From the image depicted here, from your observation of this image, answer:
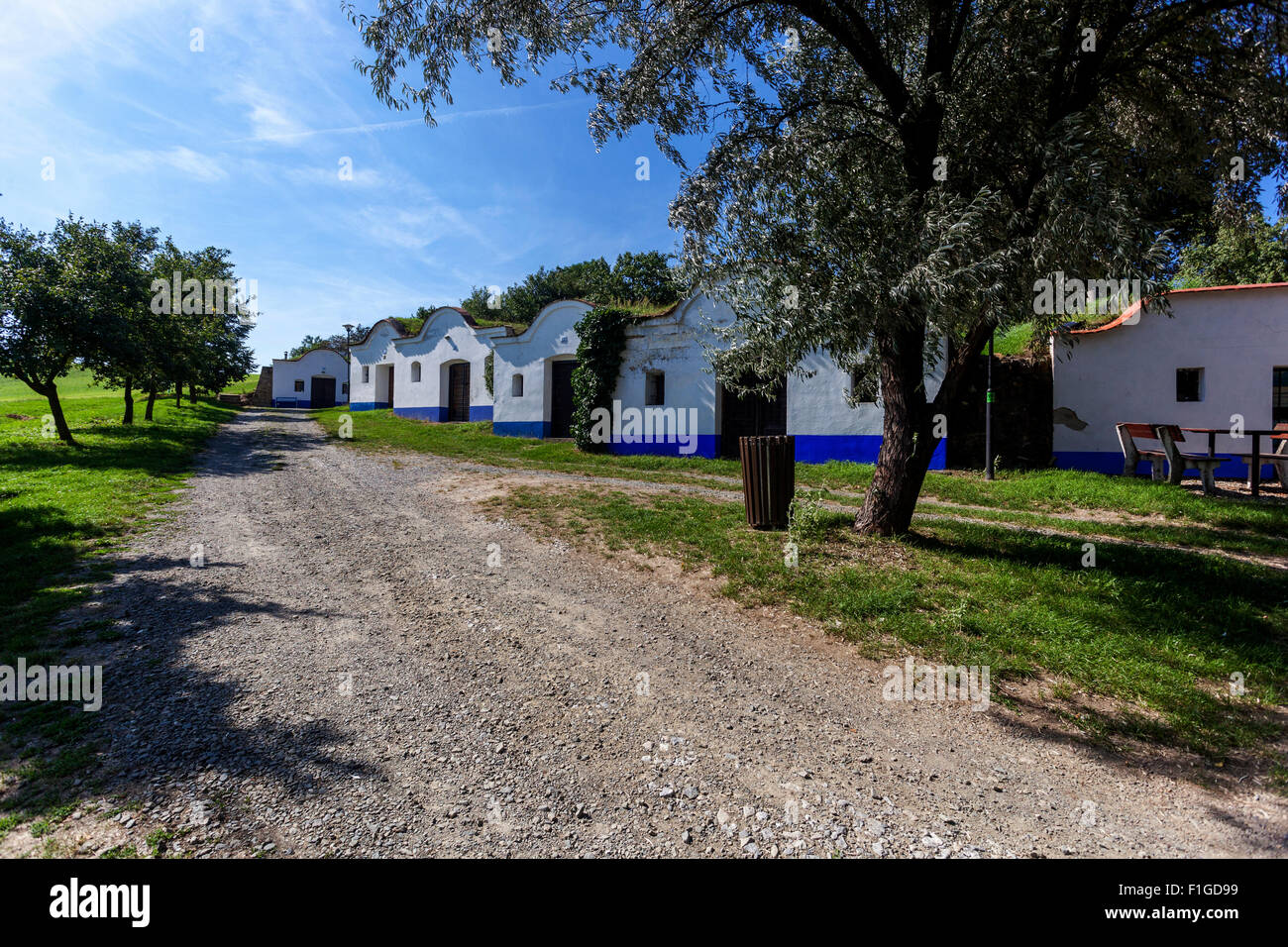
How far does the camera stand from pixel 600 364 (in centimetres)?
1833

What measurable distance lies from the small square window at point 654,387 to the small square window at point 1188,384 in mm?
13126

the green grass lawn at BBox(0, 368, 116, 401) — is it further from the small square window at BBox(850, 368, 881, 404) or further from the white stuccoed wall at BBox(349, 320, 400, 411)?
the small square window at BBox(850, 368, 881, 404)

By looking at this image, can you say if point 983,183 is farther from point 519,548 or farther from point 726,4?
point 519,548

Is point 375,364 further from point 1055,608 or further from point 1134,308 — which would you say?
point 1055,608

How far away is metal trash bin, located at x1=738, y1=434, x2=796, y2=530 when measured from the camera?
25.2 feet

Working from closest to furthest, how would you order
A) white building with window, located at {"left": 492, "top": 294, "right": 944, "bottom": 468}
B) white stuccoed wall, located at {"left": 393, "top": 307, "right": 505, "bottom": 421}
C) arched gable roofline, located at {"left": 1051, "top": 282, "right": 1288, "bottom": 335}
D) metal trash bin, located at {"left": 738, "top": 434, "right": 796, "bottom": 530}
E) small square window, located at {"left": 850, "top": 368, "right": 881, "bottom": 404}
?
metal trash bin, located at {"left": 738, "top": 434, "right": 796, "bottom": 530} → small square window, located at {"left": 850, "top": 368, "right": 881, "bottom": 404} → arched gable roofline, located at {"left": 1051, "top": 282, "right": 1288, "bottom": 335} → white building with window, located at {"left": 492, "top": 294, "right": 944, "bottom": 468} → white stuccoed wall, located at {"left": 393, "top": 307, "right": 505, "bottom": 421}

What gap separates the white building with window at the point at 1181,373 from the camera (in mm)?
12414

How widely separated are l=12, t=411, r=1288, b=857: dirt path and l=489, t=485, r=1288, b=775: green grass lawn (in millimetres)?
565

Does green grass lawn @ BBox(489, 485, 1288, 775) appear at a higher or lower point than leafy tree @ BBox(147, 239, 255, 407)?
lower

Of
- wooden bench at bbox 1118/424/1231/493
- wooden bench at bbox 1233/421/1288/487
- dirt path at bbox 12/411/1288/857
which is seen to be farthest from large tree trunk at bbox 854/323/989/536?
wooden bench at bbox 1233/421/1288/487

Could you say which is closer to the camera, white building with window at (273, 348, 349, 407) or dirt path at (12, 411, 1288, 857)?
dirt path at (12, 411, 1288, 857)

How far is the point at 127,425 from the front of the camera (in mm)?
17969
